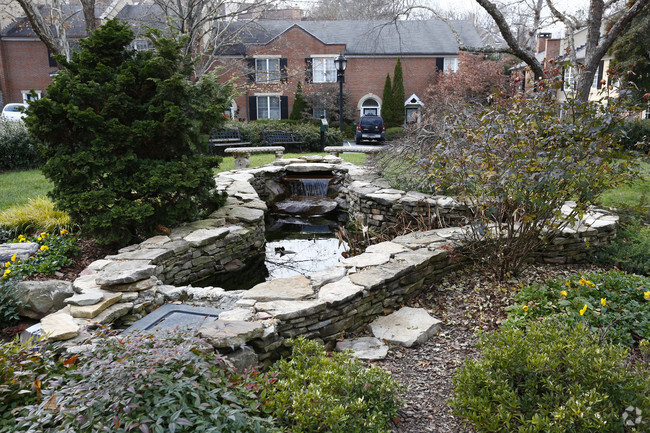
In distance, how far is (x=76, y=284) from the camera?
12.6 feet

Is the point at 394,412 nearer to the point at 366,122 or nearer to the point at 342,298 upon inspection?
the point at 342,298

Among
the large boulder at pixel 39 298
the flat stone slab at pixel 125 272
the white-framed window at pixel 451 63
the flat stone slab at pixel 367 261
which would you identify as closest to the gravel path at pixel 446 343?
the flat stone slab at pixel 367 261

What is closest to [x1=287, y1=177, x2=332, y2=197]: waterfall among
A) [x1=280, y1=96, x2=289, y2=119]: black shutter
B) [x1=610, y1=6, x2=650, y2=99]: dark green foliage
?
[x1=610, y1=6, x2=650, y2=99]: dark green foliage

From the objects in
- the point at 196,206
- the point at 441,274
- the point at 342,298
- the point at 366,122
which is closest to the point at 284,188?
the point at 196,206

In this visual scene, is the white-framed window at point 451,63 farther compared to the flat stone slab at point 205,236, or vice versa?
the white-framed window at point 451,63

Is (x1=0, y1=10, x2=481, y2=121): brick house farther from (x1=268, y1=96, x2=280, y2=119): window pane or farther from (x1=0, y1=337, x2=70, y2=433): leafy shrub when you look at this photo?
(x1=0, y1=337, x2=70, y2=433): leafy shrub

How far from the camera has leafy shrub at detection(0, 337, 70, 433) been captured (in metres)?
2.01

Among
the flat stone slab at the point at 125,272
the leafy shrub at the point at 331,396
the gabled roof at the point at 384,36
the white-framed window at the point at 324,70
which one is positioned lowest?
the leafy shrub at the point at 331,396

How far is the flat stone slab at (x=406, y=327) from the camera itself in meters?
3.46

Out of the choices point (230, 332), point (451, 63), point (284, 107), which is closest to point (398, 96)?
point (451, 63)

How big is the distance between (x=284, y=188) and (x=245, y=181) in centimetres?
165

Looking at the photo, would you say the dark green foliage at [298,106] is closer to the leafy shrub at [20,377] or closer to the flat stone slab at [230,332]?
the flat stone slab at [230,332]

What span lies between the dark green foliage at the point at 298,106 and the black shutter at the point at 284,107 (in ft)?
2.10

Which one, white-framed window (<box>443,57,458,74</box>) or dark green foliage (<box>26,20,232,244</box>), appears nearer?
dark green foliage (<box>26,20,232,244</box>)
